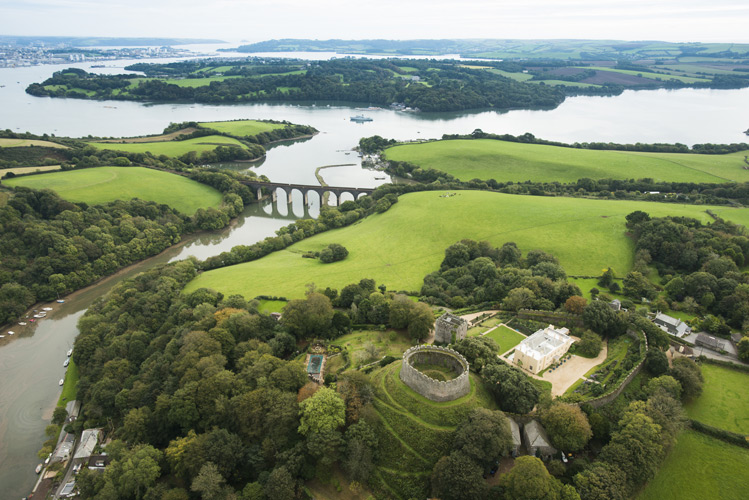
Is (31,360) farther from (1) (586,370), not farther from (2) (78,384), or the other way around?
(1) (586,370)

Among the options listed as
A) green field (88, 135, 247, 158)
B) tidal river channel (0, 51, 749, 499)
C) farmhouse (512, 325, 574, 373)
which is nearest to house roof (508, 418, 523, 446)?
farmhouse (512, 325, 574, 373)

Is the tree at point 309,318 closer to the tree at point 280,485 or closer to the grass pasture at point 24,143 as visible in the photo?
the tree at point 280,485

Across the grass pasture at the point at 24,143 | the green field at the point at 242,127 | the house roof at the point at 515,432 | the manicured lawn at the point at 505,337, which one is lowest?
the manicured lawn at the point at 505,337

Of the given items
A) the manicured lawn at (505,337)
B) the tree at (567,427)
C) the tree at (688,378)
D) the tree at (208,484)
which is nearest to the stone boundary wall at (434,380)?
the tree at (567,427)

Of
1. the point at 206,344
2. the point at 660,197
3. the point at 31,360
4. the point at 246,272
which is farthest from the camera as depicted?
the point at 660,197

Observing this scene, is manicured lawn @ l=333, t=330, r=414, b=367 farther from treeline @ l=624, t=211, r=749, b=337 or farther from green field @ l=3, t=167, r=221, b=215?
green field @ l=3, t=167, r=221, b=215

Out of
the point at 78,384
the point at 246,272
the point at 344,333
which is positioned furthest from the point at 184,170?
the point at 344,333
